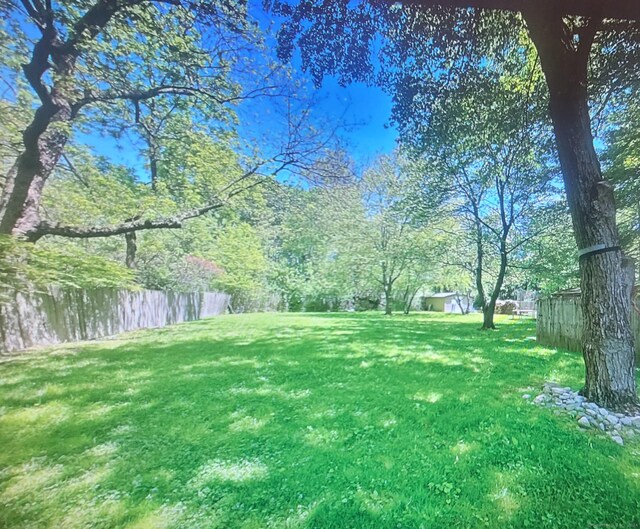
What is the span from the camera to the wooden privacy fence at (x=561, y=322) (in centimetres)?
552

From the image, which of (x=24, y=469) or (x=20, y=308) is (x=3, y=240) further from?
(x=24, y=469)

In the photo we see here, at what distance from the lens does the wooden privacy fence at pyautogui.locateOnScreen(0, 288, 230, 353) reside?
212 inches

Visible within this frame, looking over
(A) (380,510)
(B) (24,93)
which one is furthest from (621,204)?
(B) (24,93)

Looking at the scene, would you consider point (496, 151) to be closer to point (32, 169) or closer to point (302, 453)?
point (302, 453)

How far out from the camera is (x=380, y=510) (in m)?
1.63

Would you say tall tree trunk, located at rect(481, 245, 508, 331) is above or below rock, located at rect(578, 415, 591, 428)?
above

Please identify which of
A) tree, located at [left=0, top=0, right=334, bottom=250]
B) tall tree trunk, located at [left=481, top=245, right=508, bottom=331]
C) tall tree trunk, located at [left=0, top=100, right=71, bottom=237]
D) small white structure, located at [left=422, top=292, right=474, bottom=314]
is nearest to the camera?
tree, located at [left=0, top=0, right=334, bottom=250]

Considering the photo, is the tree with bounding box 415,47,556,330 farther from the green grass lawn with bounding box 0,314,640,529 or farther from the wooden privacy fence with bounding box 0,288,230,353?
the wooden privacy fence with bounding box 0,288,230,353

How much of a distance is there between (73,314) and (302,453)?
24.8ft

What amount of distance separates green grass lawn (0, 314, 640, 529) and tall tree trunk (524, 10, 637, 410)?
0.68m

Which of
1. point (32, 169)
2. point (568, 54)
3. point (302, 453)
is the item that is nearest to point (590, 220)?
point (568, 54)

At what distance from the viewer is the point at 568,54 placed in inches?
113

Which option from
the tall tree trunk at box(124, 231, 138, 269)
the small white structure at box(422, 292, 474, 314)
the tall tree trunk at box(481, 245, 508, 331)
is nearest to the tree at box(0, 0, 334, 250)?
the tall tree trunk at box(124, 231, 138, 269)

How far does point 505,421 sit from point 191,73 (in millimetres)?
6948
